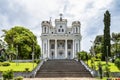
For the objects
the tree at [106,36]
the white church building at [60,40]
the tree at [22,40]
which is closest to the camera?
the tree at [106,36]

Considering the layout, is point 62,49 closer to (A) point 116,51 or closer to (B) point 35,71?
(A) point 116,51

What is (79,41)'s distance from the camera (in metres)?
87.8

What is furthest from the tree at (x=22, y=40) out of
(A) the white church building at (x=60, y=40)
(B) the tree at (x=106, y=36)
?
(B) the tree at (x=106, y=36)

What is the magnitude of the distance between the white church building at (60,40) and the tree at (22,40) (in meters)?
5.98

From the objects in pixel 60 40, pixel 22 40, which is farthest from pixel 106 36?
pixel 60 40

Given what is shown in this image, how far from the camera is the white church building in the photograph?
287ft

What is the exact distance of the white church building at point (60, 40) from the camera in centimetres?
8756

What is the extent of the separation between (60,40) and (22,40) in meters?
16.6

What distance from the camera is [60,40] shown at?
89.4 meters

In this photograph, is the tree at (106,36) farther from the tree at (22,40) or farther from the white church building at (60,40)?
the white church building at (60,40)

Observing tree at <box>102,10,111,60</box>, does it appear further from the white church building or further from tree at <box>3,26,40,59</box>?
the white church building

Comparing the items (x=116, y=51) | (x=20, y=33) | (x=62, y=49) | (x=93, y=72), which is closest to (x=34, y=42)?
(x=20, y=33)

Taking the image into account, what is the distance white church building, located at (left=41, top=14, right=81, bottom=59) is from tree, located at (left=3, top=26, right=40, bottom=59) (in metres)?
5.98

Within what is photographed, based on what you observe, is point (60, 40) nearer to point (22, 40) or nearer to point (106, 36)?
point (22, 40)
